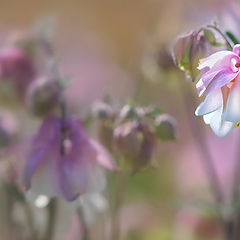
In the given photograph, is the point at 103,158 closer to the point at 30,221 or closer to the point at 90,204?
the point at 90,204

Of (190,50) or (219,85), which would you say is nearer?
(219,85)

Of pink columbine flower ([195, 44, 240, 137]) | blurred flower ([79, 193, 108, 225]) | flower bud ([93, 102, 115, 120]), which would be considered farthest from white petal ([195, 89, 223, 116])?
blurred flower ([79, 193, 108, 225])

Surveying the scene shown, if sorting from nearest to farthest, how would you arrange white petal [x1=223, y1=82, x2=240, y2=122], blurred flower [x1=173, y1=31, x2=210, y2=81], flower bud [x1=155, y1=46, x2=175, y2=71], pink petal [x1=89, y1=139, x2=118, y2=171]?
1. white petal [x1=223, y1=82, x2=240, y2=122]
2. blurred flower [x1=173, y1=31, x2=210, y2=81]
3. pink petal [x1=89, y1=139, x2=118, y2=171]
4. flower bud [x1=155, y1=46, x2=175, y2=71]

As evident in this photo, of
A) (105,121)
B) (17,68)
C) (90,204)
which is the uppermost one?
(17,68)

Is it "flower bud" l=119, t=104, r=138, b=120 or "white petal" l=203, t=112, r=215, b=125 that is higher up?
"flower bud" l=119, t=104, r=138, b=120

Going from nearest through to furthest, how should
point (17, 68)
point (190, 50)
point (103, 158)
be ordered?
point (190, 50)
point (103, 158)
point (17, 68)

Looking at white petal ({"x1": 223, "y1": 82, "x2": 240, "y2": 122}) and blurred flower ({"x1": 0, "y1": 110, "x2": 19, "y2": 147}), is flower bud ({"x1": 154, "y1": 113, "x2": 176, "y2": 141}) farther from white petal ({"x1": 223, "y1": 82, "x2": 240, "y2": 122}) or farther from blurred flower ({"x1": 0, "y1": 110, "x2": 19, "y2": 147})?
blurred flower ({"x1": 0, "y1": 110, "x2": 19, "y2": 147})

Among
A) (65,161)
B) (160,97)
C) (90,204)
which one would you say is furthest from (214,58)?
(160,97)

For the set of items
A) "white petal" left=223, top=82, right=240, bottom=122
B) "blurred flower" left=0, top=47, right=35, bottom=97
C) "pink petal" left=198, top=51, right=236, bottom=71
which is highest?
"blurred flower" left=0, top=47, right=35, bottom=97
